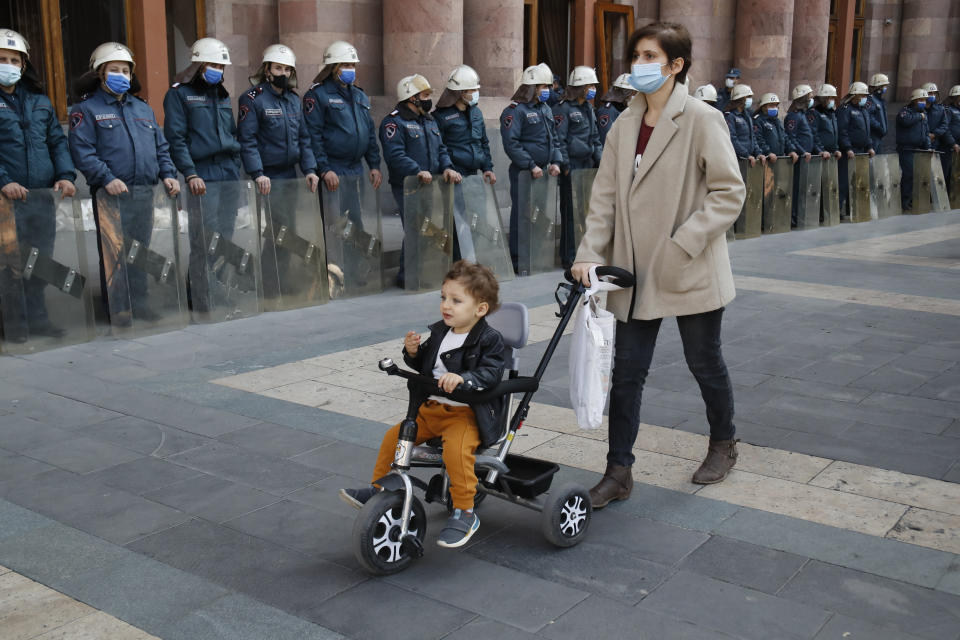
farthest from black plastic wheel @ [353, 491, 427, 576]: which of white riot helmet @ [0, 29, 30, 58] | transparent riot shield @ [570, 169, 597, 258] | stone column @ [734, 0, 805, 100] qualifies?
stone column @ [734, 0, 805, 100]

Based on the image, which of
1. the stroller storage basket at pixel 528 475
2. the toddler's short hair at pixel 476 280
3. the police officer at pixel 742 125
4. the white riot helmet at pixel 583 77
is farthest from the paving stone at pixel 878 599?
the police officer at pixel 742 125

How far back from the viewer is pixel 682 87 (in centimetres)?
448

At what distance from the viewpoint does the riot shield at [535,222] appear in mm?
10852

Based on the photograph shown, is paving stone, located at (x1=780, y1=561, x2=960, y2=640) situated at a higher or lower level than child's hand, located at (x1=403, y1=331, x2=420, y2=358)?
lower

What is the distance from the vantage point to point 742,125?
47.8ft

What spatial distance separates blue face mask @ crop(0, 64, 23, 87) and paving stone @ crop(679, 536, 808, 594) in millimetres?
5748

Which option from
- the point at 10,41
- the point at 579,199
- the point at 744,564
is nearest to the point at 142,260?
the point at 10,41

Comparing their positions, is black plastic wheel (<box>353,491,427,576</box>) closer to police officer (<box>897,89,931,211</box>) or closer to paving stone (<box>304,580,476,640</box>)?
paving stone (<box>304,580,476,640</box>)

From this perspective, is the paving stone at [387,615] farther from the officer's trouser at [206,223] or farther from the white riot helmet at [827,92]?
the white riot helmet at [827,92]

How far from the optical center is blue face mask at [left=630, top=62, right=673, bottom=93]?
436cm

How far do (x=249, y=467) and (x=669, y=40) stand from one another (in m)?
2.64

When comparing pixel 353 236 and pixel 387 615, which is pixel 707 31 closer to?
pixel 353 236

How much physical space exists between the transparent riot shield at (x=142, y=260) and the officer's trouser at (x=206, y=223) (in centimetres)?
16

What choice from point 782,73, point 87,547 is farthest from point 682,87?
point 782,73
